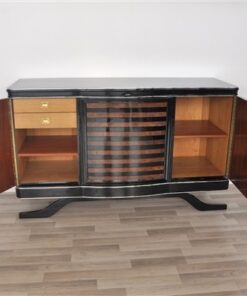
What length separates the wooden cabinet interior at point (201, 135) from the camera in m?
2.48

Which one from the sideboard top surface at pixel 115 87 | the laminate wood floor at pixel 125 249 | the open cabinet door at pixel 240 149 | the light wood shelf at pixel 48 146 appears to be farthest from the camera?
the open cabinet door at pixel 240 149

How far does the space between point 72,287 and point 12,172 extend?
1.23 m

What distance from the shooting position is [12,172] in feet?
9.01

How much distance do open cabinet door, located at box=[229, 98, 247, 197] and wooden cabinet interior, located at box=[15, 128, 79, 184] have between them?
124 centimetres

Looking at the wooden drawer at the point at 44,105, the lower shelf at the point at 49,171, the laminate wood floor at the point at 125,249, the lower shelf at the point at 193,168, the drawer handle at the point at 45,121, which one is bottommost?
the laminate wood floor at the point at 125,249

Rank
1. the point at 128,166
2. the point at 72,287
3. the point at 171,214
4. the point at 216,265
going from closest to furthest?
the point at 72,287
the point at 216,265
the point at 128,166
the point at 171,214

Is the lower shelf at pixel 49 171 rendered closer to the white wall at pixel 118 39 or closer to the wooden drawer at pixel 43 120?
the wooden drawer at pixel 43 120

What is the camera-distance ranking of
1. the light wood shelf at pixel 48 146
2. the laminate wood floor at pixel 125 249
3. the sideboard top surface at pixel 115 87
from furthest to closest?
the light wood shelf at pixel 48 146 < the sideboard top surface at pixel 115 87 < the laminate wood floor at pixel 125 249

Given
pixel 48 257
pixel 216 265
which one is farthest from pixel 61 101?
pixel 216 265

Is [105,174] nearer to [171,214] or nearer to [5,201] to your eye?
[171,214]

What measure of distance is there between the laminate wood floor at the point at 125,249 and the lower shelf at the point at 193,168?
292 millimetres

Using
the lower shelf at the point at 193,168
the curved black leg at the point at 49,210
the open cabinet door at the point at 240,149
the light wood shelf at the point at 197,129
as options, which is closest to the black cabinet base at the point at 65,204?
the curved black leg at the point at 49,210

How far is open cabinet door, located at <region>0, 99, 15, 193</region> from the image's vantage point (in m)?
2.56

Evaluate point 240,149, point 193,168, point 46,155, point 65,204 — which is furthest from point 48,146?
point 240,149
